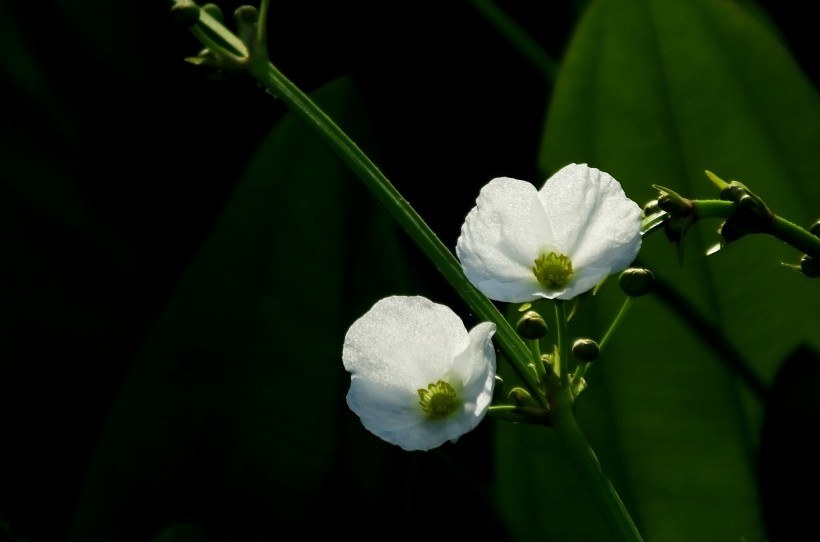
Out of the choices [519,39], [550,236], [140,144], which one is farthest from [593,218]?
[140,144]

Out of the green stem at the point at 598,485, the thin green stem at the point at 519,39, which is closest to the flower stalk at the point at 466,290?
the green stem at the point at 598,485

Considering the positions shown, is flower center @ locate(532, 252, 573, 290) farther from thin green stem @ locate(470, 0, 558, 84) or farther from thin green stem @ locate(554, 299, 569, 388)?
thin green stem @ locate(470, 0, 558, 84)

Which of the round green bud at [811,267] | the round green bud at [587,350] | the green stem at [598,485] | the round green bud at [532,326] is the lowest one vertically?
the green stem at [598,485]

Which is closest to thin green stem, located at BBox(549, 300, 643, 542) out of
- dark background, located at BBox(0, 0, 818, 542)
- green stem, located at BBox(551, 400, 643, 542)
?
green stem, located at BBox(551, 400, 643, 542)

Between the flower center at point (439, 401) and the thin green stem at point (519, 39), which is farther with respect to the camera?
the thin green stem at point (519, 39)

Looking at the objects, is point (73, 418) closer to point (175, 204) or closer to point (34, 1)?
point (175, 204)

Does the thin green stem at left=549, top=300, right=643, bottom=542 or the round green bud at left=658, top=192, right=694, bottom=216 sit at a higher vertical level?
the round green bud at left=658, top=192, right=694, bottom=216

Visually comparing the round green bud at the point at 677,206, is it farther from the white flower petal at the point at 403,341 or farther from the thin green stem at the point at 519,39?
the thin green stem at the point at 519,39

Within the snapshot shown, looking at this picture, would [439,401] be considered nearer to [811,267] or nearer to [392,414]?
[392,414]
